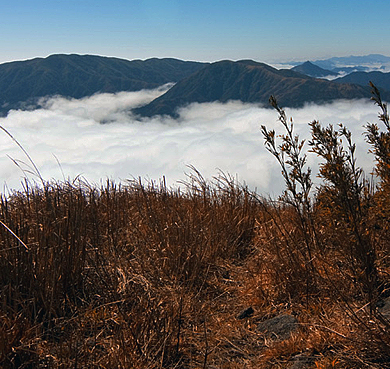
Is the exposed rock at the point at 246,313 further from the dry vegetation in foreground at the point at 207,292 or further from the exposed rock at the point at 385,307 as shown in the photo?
the exposed rock at the point at 385,307

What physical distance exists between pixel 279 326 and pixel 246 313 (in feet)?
1.18

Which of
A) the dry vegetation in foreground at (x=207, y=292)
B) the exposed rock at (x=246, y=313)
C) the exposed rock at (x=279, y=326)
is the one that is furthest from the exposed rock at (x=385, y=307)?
the exposed rock at (x=246, y=313)

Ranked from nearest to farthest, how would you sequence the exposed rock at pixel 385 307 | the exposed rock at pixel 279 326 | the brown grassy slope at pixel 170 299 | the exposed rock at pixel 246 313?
the brown grassy slope at pixel 170 299 < the exposed rock at pixel 385 307 < the exposed rock at pixel 279 326 < the exposed rock at pixel 246 313

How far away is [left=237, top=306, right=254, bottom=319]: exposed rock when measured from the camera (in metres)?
2.74

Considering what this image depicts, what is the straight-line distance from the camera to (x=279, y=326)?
96.4 inches

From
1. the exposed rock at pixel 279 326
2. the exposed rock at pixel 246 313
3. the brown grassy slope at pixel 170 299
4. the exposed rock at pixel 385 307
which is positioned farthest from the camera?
the exposed rock at pixel 246 313

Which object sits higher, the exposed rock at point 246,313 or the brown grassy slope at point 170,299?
the brown grassy slope at point 170,299

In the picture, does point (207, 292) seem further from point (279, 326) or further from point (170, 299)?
point (279, 326)

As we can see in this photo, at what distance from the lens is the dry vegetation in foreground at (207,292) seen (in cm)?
199

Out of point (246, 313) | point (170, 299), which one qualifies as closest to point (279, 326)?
point (246, 313)

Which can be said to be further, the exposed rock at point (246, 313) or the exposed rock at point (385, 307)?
the exposed rock at point (246, 313)

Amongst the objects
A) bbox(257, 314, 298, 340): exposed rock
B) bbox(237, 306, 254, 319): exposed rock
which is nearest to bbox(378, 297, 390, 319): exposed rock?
bbox(257, 314, 298, 340): exposed rock

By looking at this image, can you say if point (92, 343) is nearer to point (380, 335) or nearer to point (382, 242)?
point (380, 335)

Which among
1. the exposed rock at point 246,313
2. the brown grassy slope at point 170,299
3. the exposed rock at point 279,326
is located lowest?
the exposed rock at point 246,313
